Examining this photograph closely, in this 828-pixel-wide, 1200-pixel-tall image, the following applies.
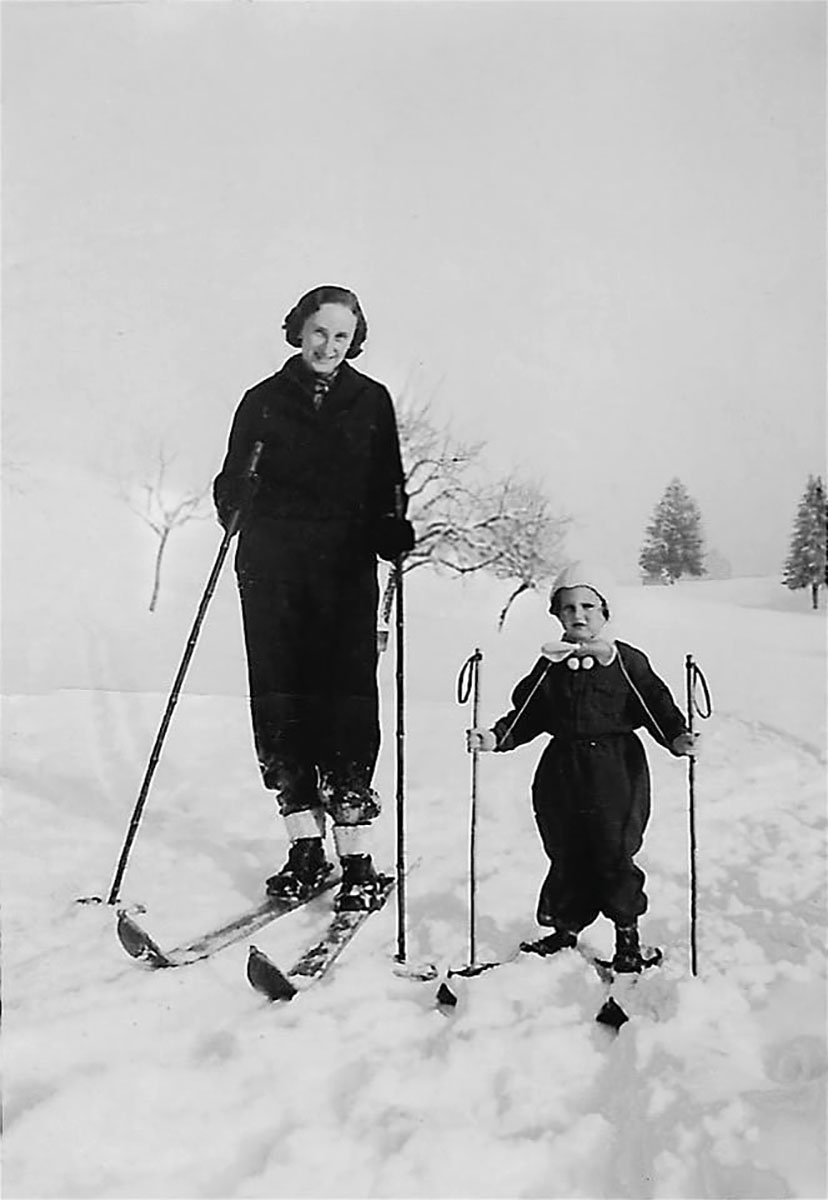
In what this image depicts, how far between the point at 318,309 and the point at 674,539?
520 mm

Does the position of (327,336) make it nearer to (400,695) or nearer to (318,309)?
(318,309)

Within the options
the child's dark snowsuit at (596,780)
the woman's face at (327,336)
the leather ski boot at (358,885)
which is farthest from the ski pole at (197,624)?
the child's dark snowsuit at (596,780)

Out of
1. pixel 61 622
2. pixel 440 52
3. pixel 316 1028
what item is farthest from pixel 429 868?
pixel 440 52

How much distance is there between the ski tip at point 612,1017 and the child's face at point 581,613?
38 centimetres

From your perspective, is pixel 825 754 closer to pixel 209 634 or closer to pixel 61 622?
pixel 209 634

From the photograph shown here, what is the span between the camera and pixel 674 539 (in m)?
1.38

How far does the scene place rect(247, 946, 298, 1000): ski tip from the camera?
104 cm

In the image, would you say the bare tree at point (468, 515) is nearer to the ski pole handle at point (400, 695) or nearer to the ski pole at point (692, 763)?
the ski pole handle at point (400, 695)

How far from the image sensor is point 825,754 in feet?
5.10

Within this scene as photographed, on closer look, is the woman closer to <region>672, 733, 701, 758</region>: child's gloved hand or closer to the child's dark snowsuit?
the child's dark snowsuit

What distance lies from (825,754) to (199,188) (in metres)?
1.12

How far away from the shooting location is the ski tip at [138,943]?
3.49ft

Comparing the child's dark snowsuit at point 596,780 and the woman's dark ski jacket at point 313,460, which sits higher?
the woman's dark ski jacket at point 313,460

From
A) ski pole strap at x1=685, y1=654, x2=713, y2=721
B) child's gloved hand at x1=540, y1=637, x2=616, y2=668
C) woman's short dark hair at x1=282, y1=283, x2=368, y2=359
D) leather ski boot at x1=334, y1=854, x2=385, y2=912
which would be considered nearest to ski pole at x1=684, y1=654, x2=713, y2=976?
ski pole strap at x1=685, y1=654, x2=713, y2=721
